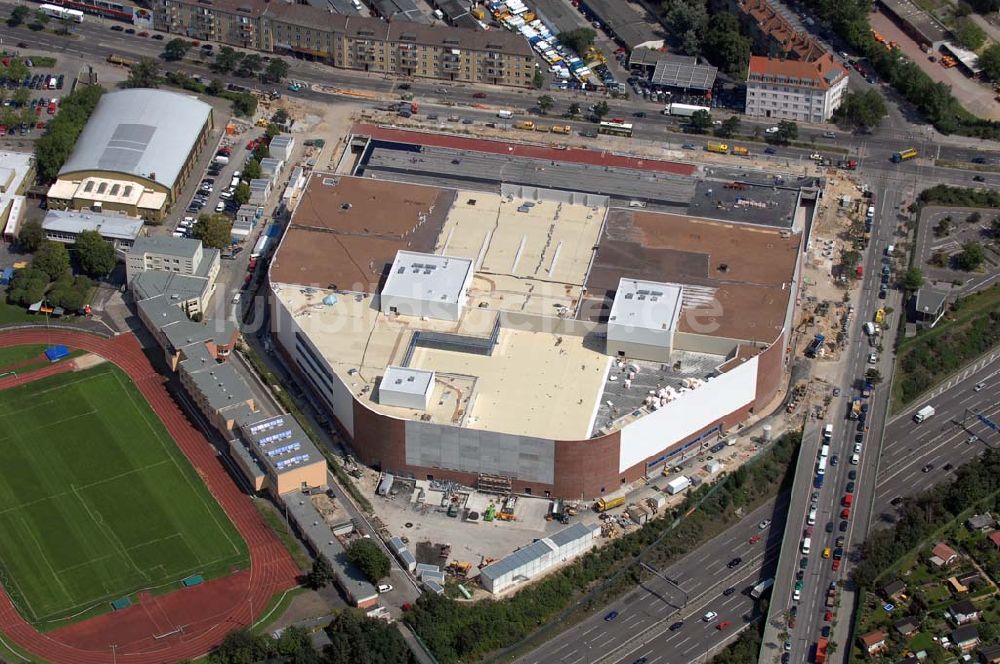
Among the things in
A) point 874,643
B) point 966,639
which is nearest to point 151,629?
point 874,643

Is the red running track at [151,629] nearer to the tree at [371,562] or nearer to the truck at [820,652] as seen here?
the tree at [371,562]

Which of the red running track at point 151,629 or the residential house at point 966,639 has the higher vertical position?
the residential house at point 966,639

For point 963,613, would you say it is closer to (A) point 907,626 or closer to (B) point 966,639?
(B) point 966,639

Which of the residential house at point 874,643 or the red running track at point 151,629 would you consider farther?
the residential house at point 874,643

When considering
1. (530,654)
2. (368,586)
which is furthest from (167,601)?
(530,654)

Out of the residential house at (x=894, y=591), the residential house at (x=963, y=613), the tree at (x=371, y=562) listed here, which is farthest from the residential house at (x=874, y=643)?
the tree at (x=371, y=562)

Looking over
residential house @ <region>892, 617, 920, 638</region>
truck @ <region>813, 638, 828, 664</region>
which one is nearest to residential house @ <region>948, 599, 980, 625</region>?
residential house @ <region>892, 617, 920, 638</region>
